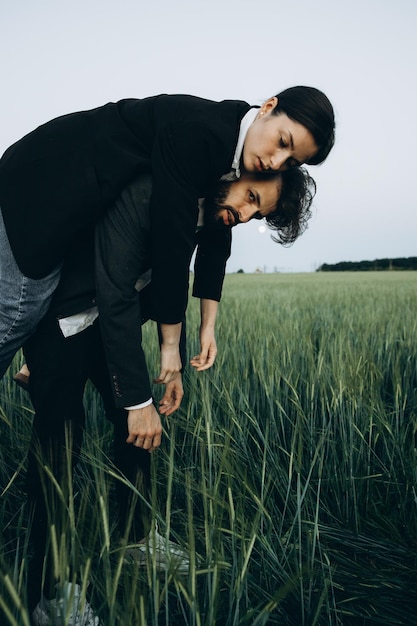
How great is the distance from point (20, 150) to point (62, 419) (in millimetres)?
551

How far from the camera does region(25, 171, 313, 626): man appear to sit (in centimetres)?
86

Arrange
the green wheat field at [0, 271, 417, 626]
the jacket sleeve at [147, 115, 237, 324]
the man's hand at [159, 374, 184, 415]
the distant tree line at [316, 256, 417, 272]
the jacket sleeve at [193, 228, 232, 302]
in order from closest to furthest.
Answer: the green wheat field at [0, 271, 417, 626]
the jacket sleeve at [147, 115, 237, 324]
the man's hand at [159, 374, 184, 415]
the jacket sleeve at [193, 228, 232, 302]
the distant tree line at [316, 256, 417, 272]

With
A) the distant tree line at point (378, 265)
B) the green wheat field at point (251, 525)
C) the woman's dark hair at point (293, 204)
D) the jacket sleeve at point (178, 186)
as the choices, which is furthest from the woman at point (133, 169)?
the distant tree line at point (378, 265)

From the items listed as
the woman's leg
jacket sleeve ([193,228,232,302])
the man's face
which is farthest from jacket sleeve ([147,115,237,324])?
jacket sleeve ([193,228,232,302])

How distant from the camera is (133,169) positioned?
87 cm

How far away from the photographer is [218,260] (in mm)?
1279

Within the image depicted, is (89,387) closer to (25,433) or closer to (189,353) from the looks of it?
(25,433)

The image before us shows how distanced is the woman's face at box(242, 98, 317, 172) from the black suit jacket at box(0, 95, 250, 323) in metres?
0.05

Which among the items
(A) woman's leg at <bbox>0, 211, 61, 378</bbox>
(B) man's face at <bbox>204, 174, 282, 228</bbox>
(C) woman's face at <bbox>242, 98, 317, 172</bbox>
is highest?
(C) woman's face at <bbox>242, 98, 317, 172</bbox>

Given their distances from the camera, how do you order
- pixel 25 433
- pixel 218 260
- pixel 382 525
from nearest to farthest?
pixel 382 525 < pixel 218 260 < pixel 25 433

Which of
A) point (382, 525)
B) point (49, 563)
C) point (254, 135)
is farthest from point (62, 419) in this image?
point (382, 525)

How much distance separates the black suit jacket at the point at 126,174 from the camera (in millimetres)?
823

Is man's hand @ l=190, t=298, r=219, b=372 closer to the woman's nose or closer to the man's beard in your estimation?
the man's beard

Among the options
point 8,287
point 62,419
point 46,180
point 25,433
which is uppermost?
point 46,180
